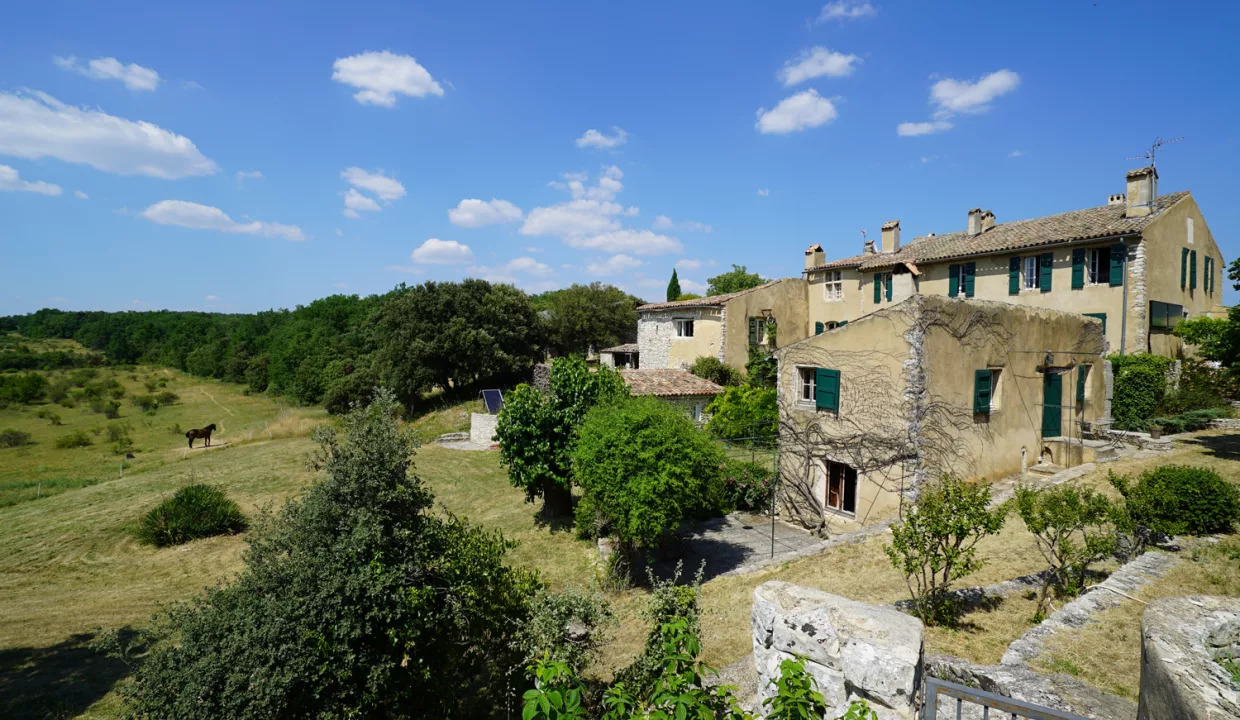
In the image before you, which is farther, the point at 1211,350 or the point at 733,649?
the point at 1211,350

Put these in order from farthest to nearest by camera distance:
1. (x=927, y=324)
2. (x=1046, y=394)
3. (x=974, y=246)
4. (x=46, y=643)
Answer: (x=974, y=246)
(x=1046, y=394)
(x=927, y=324)
(x=46, y=643)

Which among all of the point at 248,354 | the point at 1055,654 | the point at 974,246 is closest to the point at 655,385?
the point at 974,246

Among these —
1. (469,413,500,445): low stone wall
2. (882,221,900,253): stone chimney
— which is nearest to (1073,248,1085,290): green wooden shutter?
(882,221,900,253): stone chimney

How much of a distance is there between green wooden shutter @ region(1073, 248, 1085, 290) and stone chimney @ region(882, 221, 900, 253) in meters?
9.13

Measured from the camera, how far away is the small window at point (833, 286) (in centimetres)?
3091

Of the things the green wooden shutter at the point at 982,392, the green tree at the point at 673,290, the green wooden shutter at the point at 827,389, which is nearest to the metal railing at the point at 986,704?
the green wooden shutter at the point at 827,389

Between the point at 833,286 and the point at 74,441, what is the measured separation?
5097cm

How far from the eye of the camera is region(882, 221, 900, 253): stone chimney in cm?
2998

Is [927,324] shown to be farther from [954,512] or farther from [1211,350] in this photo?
[1211,350]

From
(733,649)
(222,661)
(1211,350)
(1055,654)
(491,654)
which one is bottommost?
(733,649)

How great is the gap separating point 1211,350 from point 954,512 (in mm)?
13998

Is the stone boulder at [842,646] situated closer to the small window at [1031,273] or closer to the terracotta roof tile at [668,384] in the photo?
the terracotta roof tile at [668,384]

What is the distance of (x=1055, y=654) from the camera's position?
6.16m

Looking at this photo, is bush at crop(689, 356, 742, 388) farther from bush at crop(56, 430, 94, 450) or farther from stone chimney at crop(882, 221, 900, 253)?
bush at crop(56, 430, 94, 450)
